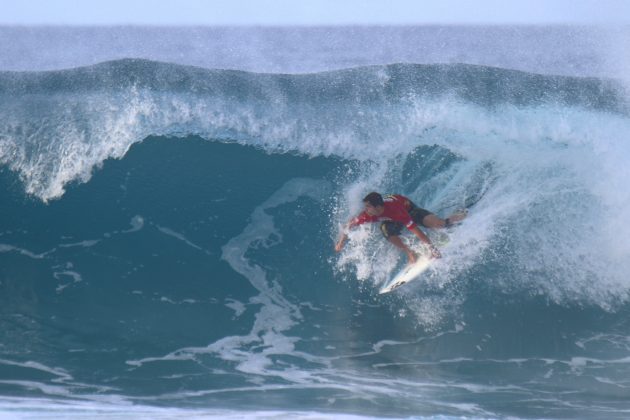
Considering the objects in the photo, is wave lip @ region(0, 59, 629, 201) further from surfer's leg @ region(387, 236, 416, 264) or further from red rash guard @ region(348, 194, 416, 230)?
surfer's leg @ region(387, 236, 416, 264)

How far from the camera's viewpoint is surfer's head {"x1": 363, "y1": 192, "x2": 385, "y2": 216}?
18.8 feet

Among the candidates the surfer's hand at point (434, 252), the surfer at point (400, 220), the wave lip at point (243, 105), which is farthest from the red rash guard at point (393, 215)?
the wave lip at point (243, 105)

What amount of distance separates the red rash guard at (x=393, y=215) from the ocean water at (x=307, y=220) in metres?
0.31

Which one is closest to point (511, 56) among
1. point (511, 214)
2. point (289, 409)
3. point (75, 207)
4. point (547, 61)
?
point (547, 61)

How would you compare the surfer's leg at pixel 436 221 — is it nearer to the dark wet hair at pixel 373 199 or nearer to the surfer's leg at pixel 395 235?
the surfer's leg at pixel 395 235

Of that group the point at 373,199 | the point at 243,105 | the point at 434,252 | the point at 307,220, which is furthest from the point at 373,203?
the point at 243,105

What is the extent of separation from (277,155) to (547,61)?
2.93 metres

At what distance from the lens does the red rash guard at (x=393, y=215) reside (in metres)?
5.92

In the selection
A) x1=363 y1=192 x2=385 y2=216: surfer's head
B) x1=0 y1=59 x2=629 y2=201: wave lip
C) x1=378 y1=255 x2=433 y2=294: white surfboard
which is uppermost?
x1=0 y1=59 x2=629 y2=201: wave lip

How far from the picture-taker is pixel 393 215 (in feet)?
19.5

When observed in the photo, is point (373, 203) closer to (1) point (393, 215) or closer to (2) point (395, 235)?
(1) point (393, 215)

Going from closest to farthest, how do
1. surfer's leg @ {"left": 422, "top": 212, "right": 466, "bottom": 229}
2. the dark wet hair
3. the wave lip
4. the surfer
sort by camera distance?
the dark wet hair, the surfer, surfer's leg @ {"left": 422, "top": 212, "right": 466, "bottom": 229}, the wave lip

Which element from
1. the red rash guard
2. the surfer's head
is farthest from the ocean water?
the surfer's head

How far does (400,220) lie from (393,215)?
0.25ft
